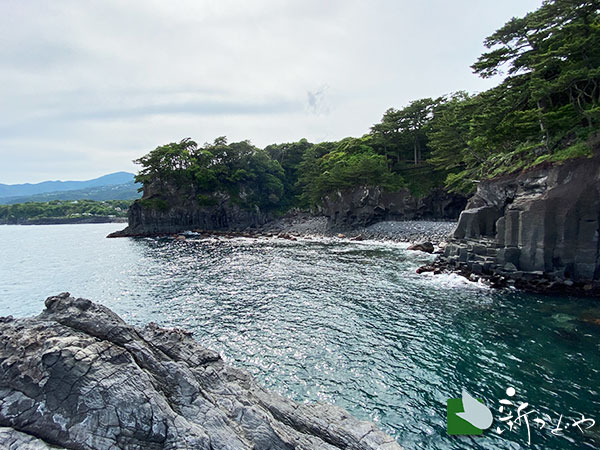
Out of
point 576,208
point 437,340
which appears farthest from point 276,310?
point 576,208

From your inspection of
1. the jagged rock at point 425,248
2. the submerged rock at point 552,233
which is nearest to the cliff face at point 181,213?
the jagged rock at point 425,248

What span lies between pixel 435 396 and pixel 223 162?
83.8m

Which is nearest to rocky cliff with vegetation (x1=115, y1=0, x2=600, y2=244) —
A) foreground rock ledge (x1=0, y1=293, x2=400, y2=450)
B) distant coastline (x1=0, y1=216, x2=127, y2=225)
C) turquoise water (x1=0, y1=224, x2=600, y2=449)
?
turquoise water (x1=0, y1=224, x2=600, y2=449)

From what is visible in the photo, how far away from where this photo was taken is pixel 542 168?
2233cm

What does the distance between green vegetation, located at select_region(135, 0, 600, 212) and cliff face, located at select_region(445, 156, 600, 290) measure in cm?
155

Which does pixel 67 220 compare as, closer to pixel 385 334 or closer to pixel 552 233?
pixel 385 334

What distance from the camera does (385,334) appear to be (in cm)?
1457

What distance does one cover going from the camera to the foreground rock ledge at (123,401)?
17.7ft

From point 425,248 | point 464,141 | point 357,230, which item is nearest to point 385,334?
point 425,248

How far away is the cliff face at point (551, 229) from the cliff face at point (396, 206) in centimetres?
3313

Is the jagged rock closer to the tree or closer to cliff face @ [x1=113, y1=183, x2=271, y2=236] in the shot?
the tree

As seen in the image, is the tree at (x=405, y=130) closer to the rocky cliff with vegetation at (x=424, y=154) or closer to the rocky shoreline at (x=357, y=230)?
the rocky cliff with vegetation at (x=424, y=154)

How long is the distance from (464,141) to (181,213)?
67.6m

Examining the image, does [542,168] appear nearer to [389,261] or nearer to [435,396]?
[389,261]
